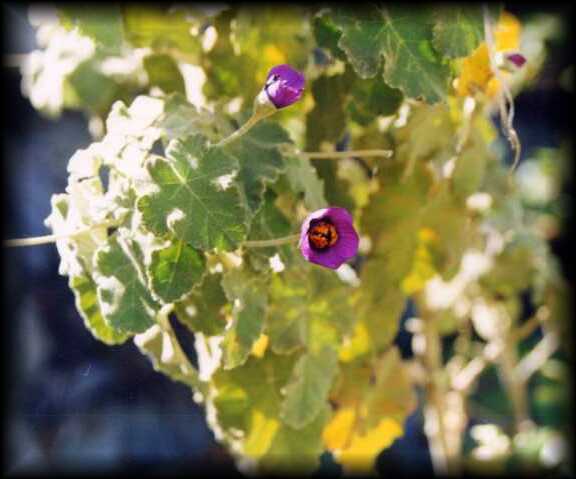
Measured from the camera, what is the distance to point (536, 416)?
2.47 meters

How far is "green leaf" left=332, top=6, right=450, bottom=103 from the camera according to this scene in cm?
83

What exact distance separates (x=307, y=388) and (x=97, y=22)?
0.50m

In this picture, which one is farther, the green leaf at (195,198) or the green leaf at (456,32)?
the green leaf at (456,32)

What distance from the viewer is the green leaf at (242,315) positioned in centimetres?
80

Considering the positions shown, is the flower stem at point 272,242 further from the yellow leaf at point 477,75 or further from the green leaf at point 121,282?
the yellow leaf at point 477,75

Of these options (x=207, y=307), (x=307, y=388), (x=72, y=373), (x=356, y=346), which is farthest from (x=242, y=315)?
(x=72, y=373)

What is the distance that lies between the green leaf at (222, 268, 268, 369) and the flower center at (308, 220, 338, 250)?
94 millimetres

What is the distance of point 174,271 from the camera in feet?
2.43

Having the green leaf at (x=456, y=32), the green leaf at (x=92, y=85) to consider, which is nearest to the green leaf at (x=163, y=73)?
the green leaf at (x=92, y=85)

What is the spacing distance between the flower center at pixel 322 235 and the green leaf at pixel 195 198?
64mm

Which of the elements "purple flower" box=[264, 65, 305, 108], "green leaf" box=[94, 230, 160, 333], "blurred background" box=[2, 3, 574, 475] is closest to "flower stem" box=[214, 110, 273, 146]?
"purple flower" box=[264, 65, 305, 108]

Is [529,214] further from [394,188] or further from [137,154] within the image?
[137,154]

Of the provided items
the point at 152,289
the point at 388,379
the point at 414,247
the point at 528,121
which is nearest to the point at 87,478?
the point at 388,379

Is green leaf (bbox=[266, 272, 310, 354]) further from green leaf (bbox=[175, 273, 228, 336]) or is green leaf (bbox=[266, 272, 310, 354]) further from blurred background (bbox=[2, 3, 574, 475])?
blurred background (bbox=[2, 3, 574, 475])
